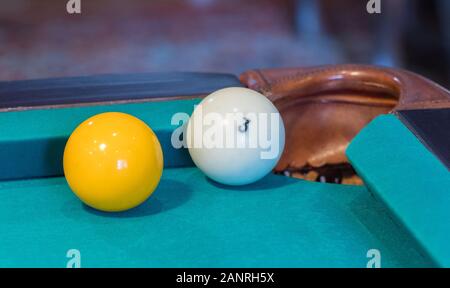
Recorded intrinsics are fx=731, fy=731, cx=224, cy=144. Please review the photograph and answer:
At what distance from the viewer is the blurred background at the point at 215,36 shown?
5.11 meters

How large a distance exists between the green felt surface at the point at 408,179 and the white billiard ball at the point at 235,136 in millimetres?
209

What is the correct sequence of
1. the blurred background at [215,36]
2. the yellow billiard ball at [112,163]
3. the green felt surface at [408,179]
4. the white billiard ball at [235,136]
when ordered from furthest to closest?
the blurred background at [215,36]
the white billiard ball at [235,136]
the yellow billiard ball at [112,163]
the green felt surface at [408,179]

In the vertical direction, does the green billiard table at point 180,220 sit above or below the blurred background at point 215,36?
below

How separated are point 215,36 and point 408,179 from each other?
4.54 meters

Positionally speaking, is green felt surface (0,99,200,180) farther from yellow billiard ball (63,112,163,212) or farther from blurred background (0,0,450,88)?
blurred background (0,0,450,88)

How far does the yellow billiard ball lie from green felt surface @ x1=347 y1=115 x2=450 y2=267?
490 millimetres

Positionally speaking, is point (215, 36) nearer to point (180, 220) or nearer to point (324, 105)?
point (324, 105)

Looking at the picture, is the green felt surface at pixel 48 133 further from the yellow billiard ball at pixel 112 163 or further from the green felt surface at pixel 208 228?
the yellow billiard ball at pixel 112 163

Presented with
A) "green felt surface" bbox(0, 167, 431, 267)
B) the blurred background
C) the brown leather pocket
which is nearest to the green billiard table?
"green felt surface" bbox(0, 167, 431, 267)

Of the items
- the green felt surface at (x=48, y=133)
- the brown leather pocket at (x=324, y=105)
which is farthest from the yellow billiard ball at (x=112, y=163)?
the brown leather pocket at (x=324, y=105)

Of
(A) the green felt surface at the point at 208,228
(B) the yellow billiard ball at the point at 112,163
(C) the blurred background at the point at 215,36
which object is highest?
(C) the blurred background at the point at 215,36

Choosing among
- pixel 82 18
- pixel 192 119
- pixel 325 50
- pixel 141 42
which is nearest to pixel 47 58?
pixel 141 42

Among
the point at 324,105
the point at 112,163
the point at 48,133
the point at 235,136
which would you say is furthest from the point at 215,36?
the point at 112,163
